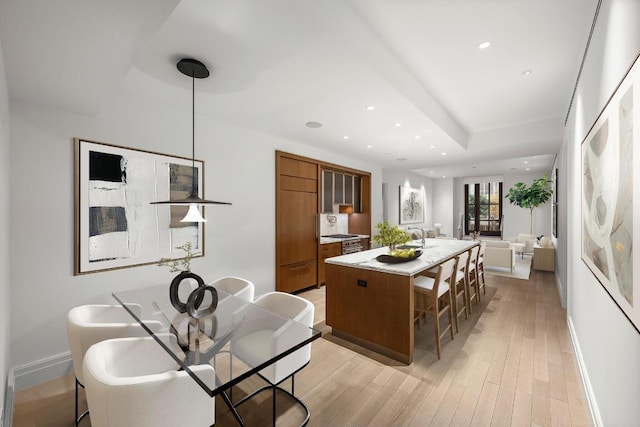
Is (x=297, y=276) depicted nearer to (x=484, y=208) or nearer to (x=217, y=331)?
(x=217, y=331)

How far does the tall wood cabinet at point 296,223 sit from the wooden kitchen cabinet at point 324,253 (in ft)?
0.42

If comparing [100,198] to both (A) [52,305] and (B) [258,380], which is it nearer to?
(A) [52,305]

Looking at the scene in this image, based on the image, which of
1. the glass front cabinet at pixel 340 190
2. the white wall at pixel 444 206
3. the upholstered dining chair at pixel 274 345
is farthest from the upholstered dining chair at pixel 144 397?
the white wall at pixel 444 206

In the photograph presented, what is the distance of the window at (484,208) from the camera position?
1091 cm

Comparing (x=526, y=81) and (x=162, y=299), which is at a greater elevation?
(x=526, y=81)

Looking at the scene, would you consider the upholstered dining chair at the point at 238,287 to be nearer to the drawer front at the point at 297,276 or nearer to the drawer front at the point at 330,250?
the drawer front at the point at 297,276

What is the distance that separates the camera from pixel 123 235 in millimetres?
2639

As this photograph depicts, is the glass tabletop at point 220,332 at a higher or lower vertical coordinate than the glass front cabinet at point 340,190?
lower

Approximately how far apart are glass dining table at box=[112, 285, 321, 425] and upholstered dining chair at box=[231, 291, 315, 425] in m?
0.01

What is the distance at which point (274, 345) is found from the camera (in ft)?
4.64

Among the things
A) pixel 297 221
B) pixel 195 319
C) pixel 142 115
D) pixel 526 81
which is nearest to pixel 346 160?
pixel 297 221

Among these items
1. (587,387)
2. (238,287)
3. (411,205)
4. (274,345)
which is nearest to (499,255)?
(411,205)

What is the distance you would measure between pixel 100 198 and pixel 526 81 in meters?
4.52

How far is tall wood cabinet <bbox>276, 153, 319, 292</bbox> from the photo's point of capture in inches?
166
